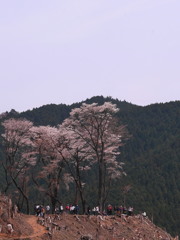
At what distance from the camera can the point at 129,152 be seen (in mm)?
159000

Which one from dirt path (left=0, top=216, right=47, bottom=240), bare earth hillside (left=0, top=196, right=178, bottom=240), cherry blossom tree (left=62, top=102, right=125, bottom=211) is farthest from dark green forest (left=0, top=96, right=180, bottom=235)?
dirt path (left=0, top=216, right=47, bottom=240)

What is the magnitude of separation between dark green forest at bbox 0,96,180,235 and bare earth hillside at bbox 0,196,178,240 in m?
17.3

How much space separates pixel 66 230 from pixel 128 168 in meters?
102

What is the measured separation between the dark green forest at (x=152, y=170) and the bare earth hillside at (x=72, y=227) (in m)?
17.3

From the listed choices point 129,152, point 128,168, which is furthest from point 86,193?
point 129,152

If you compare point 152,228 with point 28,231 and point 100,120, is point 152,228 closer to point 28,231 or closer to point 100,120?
point 100,120

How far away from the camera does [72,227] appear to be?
35625mm

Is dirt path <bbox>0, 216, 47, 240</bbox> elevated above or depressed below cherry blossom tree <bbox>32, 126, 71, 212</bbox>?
below

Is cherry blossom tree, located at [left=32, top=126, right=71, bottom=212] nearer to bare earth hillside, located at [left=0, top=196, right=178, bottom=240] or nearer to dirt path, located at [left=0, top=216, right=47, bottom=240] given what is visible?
bare earth hillside, located at [left=0, top=196, right=178, bottom=240]

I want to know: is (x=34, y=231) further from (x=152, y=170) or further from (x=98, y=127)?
(x=152, y=170)

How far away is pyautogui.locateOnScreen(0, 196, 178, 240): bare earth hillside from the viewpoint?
99.7ft

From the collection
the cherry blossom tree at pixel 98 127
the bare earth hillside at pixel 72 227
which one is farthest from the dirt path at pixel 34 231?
the cherry blossom tree at pixel 98 127

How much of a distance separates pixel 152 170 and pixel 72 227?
94.2m

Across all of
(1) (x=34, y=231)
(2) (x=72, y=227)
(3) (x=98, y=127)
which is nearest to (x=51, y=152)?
(3) (x=98, y=127)
